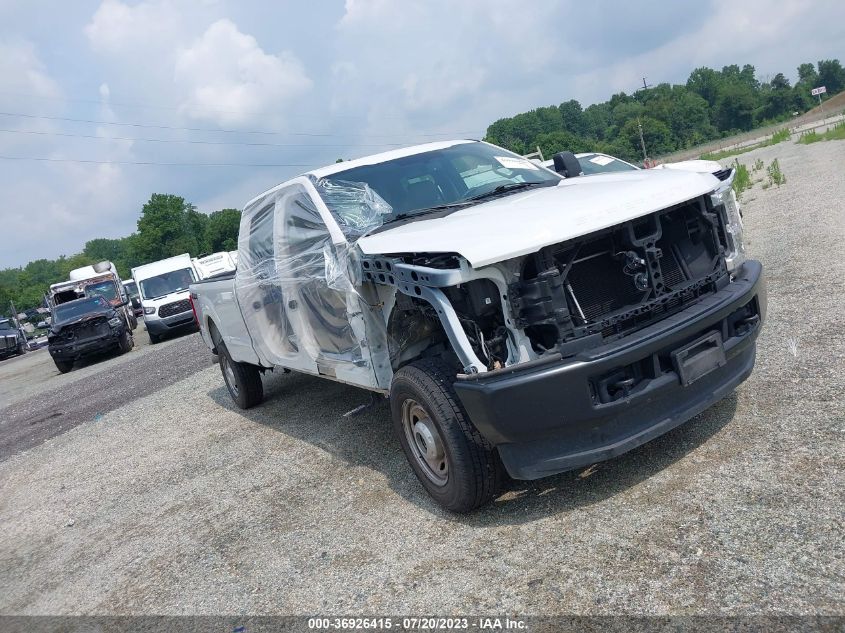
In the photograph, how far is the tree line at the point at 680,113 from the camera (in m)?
107

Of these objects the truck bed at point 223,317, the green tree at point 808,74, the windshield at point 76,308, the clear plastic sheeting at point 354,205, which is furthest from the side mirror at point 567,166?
the green tree at point 808,74

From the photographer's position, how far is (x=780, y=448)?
360 cm

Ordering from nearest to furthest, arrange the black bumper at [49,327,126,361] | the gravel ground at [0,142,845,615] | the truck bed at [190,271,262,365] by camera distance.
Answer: the gravel ground at [0,142,845,615] → the truck bed at [190,271,262,365] → the black bumper at [49,327,126,361]

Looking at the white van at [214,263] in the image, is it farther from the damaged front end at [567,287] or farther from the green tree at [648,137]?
the green tree at [648,137]

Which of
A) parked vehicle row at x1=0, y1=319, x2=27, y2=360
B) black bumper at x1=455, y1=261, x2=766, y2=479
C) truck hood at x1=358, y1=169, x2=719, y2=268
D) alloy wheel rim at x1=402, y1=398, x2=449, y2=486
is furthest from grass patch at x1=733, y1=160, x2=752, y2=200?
parked vehicle row at x1=0, y1=319, x2=27, y2=360

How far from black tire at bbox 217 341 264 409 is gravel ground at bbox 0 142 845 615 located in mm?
685

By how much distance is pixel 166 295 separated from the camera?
62.9 ft

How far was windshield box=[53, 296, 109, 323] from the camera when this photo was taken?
17438 mm

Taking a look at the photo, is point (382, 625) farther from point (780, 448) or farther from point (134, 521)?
point (134, 521)

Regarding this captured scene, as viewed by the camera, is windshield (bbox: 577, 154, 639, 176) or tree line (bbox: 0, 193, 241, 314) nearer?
windshield (bbox: 577, 154, 639, 176)

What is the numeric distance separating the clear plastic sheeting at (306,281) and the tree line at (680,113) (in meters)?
97.3

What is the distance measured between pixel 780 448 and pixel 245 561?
295cm

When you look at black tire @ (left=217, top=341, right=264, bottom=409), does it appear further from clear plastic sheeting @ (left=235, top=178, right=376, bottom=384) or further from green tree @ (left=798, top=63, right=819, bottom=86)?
green tree @ (left=798, top=63, right=819, bottom=86)

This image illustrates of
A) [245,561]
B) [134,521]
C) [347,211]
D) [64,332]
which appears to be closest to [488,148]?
[347,211]
